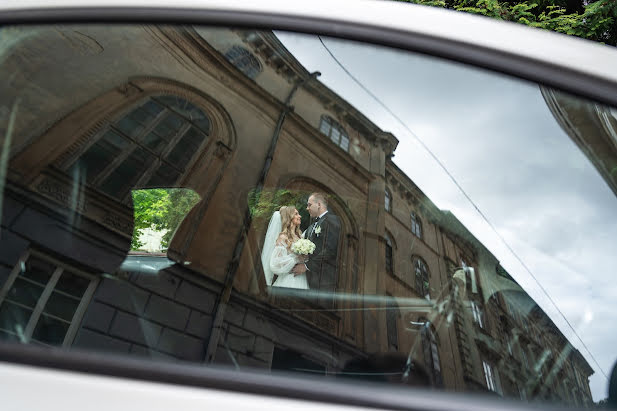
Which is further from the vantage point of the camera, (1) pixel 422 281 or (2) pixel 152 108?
(2) pixel 152 108

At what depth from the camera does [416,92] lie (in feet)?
3.55

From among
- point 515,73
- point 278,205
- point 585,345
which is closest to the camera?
point 585,345

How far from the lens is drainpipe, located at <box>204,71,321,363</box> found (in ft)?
2.60

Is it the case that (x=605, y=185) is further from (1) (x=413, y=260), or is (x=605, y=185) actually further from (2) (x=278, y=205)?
(2) (x=278, y=205)

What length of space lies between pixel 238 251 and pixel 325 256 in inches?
9.3

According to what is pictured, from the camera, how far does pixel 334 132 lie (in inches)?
44.3

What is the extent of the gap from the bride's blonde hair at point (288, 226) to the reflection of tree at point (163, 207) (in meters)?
0.25

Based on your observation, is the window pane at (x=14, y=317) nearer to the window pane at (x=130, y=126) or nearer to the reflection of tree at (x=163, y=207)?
the reflection of tree at (x=163, y=207)

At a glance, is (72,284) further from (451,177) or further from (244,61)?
(451,177)

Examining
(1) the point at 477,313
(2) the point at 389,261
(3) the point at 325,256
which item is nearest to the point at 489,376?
(1) the point at 477,313

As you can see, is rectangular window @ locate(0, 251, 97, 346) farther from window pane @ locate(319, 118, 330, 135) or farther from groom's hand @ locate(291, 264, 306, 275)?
window pane @ locate(319, 118, 330, 135)

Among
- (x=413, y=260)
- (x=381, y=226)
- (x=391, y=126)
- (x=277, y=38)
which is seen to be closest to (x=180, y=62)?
(x=277, y=38)

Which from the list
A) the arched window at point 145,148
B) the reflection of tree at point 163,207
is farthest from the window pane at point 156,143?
the reflection of tree at point 163,207

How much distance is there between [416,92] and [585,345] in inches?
29.0
